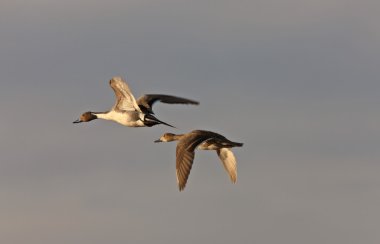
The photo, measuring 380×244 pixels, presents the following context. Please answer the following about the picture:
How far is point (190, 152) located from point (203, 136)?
6002mm

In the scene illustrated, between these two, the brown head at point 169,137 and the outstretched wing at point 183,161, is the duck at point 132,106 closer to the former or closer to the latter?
the outstretched wing at point 183,161

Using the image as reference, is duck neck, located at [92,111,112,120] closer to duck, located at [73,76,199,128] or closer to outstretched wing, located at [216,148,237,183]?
duck, located at [73,76,199,128]

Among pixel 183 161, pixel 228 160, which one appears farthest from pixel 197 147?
pixel 183 161

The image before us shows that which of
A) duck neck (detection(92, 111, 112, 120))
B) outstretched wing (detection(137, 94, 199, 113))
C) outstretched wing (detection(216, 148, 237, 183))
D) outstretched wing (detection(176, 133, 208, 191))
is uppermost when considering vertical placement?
outstretched wing (detection(137, 94, 199, 113))

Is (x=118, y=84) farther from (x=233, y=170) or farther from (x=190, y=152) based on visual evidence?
(x=233, y=170)

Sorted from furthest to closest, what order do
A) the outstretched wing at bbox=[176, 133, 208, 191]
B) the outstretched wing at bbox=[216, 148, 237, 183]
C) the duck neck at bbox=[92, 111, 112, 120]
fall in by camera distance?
the outstretched wing at bbox=[216, 148, 237, 183], the duck neck at bbox=[92, 111, 112, 120], the outstretched wing at bbox=[176, 133, 208, 191]

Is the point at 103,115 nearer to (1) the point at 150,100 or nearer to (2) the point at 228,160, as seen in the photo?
(1) the point at 150,100

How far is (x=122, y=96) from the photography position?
58531mm

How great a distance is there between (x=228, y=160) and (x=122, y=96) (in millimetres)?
9630

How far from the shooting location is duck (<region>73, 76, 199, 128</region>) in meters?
57.5

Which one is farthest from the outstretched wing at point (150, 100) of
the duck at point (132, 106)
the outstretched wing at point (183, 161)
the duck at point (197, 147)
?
the outstretched wing at point (183, 161)

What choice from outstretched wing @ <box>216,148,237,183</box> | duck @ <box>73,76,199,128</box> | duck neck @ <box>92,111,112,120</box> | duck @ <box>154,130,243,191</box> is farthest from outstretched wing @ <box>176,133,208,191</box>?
outstretched wing @ <box>216,148,237,183</box>

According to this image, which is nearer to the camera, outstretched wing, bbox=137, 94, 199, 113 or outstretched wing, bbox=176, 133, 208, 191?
outstretched wing, bbox=176, 133, 208, 191

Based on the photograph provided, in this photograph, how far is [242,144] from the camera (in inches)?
2454
